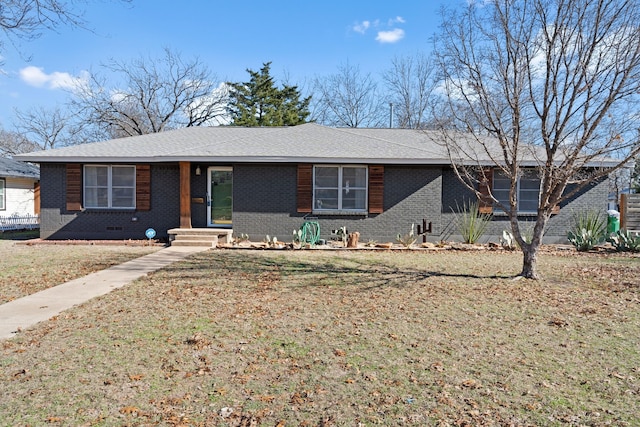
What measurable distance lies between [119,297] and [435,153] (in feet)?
32.8

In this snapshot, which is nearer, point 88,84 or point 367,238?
point 367,238

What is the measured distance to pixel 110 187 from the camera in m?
13.2

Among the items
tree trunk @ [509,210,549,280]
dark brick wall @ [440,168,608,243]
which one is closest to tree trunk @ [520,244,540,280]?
tree trunk @ [509,210,549,280]

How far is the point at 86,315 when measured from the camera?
518cm

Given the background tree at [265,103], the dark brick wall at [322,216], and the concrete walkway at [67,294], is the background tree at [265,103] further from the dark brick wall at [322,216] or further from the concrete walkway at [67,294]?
the concrete walkway at [67,294]

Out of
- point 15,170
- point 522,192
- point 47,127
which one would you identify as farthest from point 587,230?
point 47,127

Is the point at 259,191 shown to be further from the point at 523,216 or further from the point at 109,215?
the point at 523,216

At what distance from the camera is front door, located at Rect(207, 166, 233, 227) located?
13227 millimetres

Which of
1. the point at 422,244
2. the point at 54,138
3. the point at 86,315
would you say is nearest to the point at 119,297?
the point at 86,315

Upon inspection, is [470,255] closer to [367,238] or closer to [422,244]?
[422,244]

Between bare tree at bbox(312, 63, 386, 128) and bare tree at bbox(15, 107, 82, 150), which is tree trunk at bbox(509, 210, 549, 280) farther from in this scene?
bare tree at bbox(15, 107, 82, 150)

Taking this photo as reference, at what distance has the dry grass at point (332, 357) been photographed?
2922 millimetres

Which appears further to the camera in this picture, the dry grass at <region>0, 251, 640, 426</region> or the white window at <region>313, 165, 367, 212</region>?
the white window at <region>313, 165, 367, 212</region>

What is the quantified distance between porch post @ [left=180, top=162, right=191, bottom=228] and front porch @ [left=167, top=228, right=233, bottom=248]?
304mm
